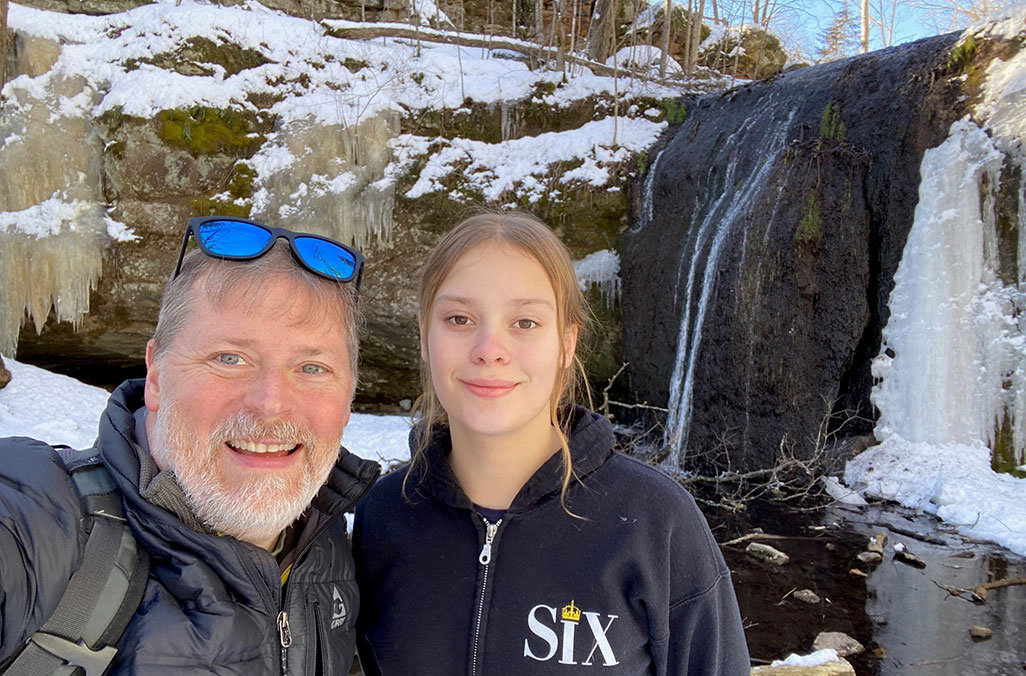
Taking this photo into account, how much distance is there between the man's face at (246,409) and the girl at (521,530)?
35 cm

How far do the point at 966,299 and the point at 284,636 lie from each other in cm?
866

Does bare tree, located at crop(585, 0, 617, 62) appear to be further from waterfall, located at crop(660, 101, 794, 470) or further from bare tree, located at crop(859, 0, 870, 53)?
bare tree, located at crop(859, 0, 870, 53)

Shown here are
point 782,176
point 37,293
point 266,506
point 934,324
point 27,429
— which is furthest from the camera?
point 37,293

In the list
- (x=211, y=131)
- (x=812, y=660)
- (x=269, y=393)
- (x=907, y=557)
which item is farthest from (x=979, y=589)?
(x=211, y=131)

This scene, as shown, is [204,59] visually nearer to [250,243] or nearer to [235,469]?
[250,243]

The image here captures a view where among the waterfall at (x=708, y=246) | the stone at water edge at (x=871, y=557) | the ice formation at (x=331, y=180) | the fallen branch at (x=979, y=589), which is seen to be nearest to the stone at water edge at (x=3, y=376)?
the ice formation at (x=331, y=180)

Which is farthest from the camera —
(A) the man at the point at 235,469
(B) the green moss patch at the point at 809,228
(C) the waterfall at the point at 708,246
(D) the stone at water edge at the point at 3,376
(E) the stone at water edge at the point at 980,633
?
(C) the waterfall at the point at 708,246

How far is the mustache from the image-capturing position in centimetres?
168

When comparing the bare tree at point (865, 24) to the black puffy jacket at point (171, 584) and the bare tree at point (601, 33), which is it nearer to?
the bare tree at point (601, 33)

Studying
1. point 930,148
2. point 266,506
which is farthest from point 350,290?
point 930,148

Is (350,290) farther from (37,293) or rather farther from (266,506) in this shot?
(37,293)

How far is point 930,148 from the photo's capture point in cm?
842

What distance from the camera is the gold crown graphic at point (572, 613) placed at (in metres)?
1.77

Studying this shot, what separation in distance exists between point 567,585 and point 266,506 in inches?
30.1
